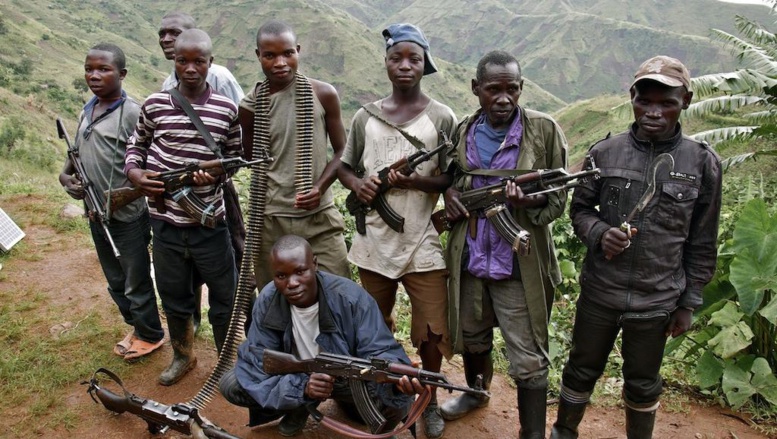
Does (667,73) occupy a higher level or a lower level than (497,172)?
higher

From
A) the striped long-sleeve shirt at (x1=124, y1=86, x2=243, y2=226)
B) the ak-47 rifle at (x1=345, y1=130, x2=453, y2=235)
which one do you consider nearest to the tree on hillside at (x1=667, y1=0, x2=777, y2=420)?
the ak-47 rifle at (x1=345, y1=130, x2=453, y2=235)

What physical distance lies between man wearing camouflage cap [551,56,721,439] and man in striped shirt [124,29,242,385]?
8.64ft

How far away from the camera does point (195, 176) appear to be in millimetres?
3980

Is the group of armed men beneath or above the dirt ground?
above

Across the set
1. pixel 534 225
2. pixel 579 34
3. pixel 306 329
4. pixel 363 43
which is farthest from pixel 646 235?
pixel 579 34

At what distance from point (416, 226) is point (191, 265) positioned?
191 centimetres

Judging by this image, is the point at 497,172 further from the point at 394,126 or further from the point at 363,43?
the point at 363,43

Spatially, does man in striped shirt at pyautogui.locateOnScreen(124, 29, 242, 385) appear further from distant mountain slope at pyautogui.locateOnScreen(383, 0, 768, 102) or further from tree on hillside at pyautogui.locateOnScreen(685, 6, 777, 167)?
distant mountain slope at pyautogui.locateOnScreen(383, 0, 768, 102)

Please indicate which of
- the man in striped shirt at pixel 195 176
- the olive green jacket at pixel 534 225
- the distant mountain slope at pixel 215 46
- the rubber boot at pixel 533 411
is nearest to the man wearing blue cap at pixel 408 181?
the olive green jacket at pixel 534 225

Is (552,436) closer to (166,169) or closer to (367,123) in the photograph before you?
(367,123)

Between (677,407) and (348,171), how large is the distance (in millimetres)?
3290

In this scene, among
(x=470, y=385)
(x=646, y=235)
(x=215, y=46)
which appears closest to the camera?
(x=646, y=235)

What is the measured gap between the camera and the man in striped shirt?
4078 millimetres

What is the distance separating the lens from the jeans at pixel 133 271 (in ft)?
15.6
